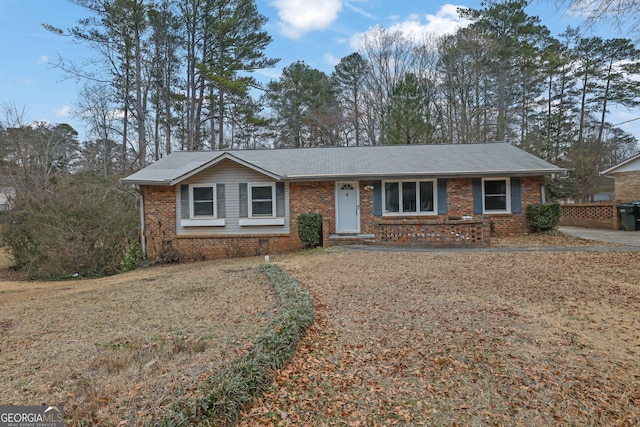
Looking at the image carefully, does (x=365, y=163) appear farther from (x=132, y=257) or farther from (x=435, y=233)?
(x=132, y=257)

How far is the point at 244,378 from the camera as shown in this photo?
2.79 meters

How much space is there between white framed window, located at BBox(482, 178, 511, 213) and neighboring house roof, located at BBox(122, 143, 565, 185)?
611 mm

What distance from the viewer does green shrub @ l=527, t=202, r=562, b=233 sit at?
11820mm

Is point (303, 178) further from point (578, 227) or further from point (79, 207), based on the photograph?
point (578, 227)

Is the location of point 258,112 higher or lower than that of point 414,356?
higher

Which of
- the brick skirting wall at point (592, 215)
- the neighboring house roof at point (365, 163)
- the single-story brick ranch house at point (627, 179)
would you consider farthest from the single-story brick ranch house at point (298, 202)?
the single-story brick ranch house at point (627, 179)

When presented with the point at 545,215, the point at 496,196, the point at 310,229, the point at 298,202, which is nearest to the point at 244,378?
the point at 310,229

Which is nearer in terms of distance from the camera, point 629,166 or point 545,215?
point 545,215

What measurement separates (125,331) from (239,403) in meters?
2.72

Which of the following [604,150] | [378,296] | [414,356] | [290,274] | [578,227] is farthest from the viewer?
[604,150]

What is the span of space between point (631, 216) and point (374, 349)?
15746 millimetres

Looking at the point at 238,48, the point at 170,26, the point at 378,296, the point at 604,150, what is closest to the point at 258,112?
the point at 238,48

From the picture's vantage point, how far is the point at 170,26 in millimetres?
21531

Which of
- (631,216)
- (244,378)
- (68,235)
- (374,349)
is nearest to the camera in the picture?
(244,378)
